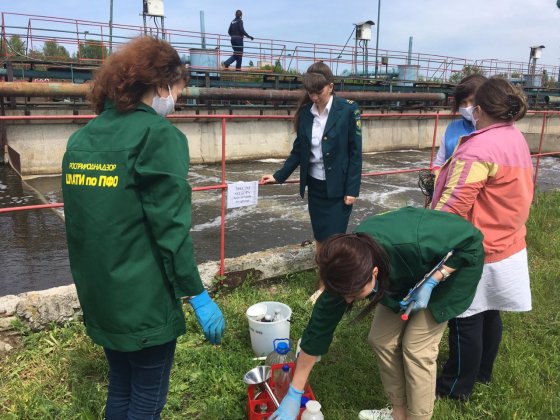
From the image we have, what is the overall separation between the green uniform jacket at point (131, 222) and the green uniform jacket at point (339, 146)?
1.93m

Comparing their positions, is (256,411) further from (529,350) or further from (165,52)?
(529,350)

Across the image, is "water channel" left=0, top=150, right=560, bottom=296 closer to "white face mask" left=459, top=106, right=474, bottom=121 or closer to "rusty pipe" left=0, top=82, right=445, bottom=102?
"rusty pipe" left=0, top=82, right=445, bottom=102

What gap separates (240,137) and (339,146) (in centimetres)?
1078

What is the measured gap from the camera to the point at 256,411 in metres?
2.34

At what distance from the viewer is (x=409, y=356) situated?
84.9 inches

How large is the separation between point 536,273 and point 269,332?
2929 mm

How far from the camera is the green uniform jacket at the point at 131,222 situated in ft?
5.00

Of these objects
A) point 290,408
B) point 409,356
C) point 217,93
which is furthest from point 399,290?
point 217,93

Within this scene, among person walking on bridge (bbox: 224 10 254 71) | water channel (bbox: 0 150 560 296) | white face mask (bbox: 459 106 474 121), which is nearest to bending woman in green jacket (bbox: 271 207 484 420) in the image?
white face mask (bbox: 459 106 474 121)

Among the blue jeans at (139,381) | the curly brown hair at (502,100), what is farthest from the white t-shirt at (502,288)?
the blue jeans at (139,381)

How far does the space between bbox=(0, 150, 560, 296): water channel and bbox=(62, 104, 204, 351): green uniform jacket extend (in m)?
3.77

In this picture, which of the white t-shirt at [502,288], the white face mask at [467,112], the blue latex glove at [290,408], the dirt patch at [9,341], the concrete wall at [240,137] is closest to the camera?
the blue latex glove at [290,408]

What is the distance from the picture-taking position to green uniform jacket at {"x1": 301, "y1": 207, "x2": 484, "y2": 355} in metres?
1.94

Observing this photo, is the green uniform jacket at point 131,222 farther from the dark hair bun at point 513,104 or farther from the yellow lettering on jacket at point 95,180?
the dark hair bun at point 513,104
